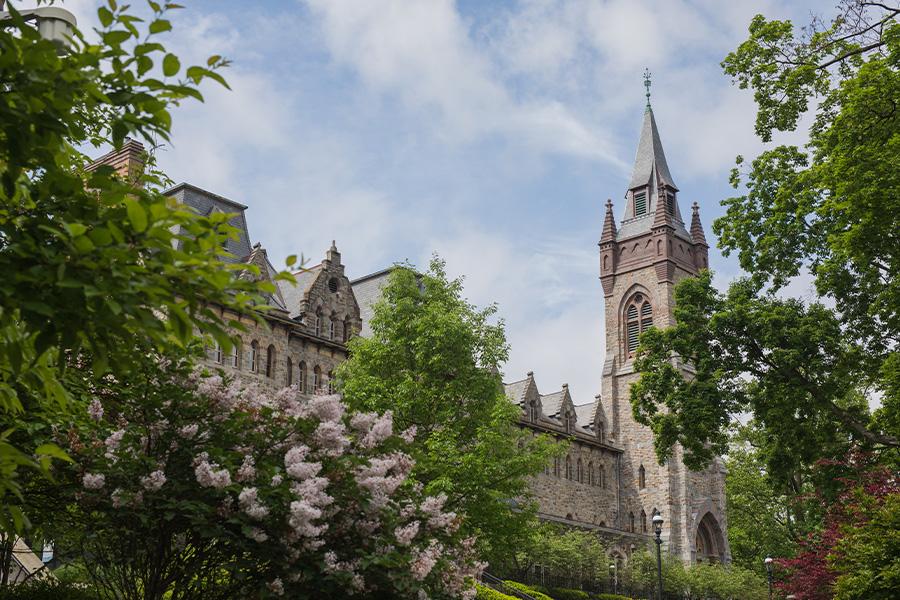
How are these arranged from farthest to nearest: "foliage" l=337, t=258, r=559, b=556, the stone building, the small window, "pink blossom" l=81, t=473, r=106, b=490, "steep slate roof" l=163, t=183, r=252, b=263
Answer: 1. the small window
2. the stone building
3. "steep slate roof" l=163, t=183, r=252, b=263
4. "foliage" l=337, t=258, r=559, b=556
5. "pink blossom" l=81, t=473, r=106, b=490

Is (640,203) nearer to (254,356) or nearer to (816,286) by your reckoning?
(254,356)

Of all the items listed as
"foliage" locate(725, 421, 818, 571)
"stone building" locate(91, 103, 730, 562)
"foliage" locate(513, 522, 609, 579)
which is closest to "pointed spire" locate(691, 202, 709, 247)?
"stone building" locate(91, 103, 730, 562)

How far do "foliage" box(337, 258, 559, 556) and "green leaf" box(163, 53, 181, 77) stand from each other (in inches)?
816

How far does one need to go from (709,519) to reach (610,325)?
1487 cm

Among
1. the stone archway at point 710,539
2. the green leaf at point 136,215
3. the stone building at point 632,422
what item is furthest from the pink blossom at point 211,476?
the stone archway at point 710,539

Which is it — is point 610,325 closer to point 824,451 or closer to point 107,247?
point 824,451

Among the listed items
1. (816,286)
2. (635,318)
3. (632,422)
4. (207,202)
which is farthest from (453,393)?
(635,318)

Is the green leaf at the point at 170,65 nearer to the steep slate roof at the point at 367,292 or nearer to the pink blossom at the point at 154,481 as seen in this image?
the pink blossom at the point at 154,481

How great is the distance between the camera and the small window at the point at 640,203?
74.6 metres

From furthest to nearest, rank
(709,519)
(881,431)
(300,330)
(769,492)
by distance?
1. (709,519)
2. (769,492)
3. (300,330)
4. (881,431)

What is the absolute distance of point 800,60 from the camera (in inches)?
821

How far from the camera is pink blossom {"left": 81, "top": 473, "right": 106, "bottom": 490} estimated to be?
9.35 m

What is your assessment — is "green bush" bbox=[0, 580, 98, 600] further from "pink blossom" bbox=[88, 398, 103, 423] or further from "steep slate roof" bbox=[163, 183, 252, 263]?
"steep slate roof" bbox=[163, 183, 252, 263]

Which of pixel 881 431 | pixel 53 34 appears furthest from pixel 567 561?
pixel 53 34
